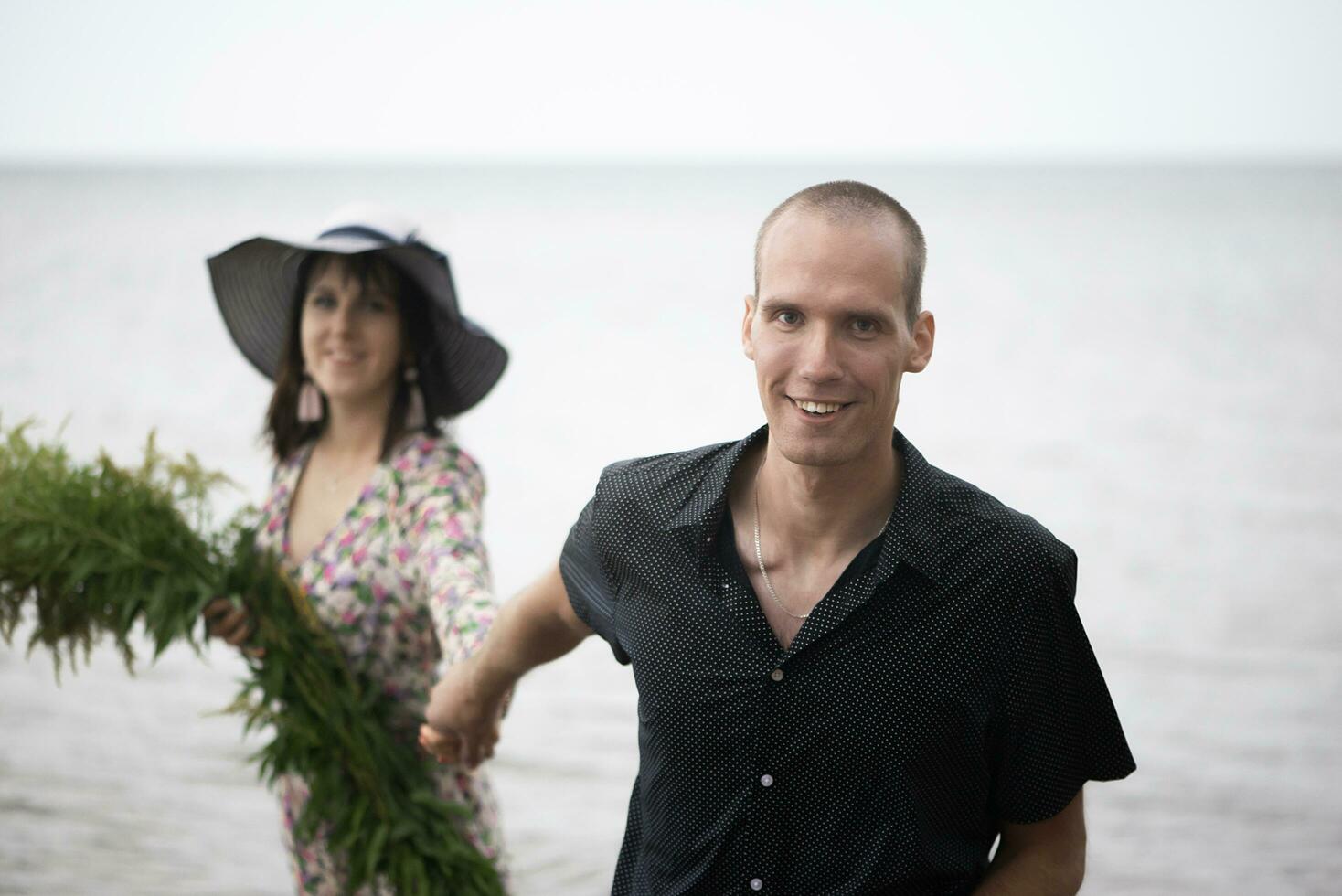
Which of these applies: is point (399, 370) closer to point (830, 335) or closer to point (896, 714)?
point (830, 335)

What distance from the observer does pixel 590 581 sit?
6.38 feet

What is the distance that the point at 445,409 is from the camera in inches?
118

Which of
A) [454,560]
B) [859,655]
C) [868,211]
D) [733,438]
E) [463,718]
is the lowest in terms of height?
[733,438]

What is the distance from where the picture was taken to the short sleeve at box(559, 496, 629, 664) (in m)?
1.91

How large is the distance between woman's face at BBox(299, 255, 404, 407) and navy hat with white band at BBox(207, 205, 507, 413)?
0.06 m

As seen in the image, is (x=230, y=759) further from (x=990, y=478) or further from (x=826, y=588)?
(x=990, y=478)

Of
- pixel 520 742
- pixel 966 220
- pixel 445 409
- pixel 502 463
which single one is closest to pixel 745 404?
pixel 502 463

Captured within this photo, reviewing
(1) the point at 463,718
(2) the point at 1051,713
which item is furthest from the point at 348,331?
(2) the point at 1051,713

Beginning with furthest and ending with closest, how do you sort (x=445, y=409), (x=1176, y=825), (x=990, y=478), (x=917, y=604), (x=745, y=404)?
(x=745, y=404) < (x=990, y=478) < (x=1176, y=825) < (x=445, y=409) < (x=917, y=604)

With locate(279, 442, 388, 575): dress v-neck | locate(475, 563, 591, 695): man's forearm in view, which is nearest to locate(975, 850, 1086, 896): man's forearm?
locate(475, 563, 591, 695): man's forearm

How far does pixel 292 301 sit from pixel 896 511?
1.77 metres

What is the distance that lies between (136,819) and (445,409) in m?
2.74

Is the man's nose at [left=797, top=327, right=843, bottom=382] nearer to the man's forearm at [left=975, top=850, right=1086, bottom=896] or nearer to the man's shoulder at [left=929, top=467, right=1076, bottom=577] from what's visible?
the man's shoulder at [left=929, top=467, right=1076, bottom=577]

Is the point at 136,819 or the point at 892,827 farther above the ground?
the point at 892,827
